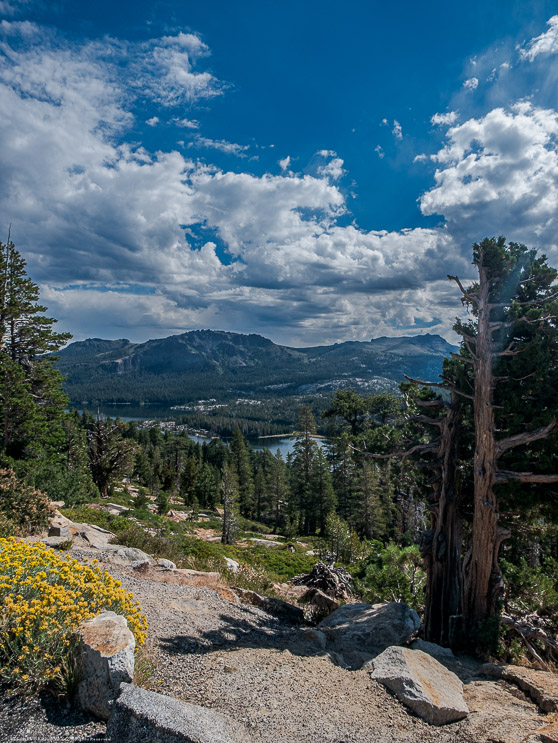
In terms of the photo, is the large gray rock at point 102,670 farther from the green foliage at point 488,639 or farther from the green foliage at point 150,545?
the green foliage at point 150,545

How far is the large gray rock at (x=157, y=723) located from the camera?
120 inches

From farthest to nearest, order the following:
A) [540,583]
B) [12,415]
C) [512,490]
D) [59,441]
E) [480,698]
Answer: [59,441]
[12,415]
[540,583]
[512,490]
[480,698]

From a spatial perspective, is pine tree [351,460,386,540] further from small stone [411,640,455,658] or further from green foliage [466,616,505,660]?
small stone [411,640,455,658]

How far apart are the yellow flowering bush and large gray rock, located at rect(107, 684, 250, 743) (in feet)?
2.70

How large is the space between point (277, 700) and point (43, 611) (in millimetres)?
2719

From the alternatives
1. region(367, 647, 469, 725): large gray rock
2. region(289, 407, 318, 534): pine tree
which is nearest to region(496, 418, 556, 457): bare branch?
region(367, 647, 469, 725): large gray rock

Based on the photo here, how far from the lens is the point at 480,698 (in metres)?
5.37

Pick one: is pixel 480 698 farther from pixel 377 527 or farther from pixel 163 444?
pixel 163 444

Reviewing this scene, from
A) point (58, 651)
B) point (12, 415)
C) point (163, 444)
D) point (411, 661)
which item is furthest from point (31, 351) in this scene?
point (163, 444)

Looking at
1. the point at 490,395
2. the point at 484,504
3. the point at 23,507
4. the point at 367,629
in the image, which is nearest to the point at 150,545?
the point at 23,507

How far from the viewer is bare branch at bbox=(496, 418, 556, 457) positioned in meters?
7.91

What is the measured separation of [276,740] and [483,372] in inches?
307

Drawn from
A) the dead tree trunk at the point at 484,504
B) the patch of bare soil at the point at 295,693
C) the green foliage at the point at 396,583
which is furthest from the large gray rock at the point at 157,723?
the green foliage at the point at 396,583

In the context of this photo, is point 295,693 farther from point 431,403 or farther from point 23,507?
point 23,507
